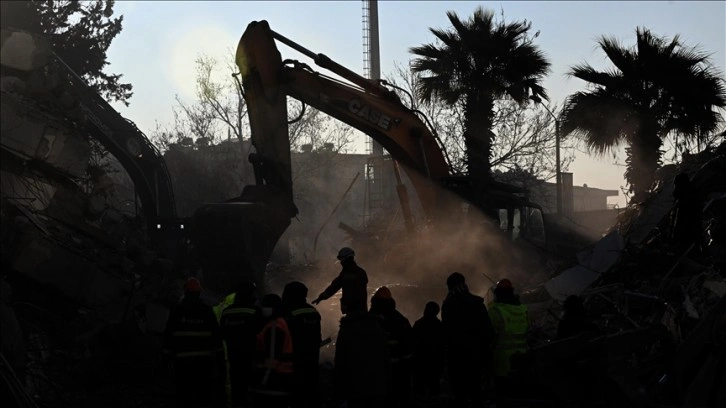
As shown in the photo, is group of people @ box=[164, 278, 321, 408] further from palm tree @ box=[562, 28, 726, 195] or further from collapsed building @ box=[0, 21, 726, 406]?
palm tree @ box=[562, 28, 726, 195]

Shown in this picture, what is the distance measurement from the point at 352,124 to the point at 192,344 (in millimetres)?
9995

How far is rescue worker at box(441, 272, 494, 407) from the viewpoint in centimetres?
1149

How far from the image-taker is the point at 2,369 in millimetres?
10375

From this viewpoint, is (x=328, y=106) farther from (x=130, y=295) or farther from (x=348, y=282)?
(x=348, y=282)

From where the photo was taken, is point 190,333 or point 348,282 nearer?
point 190,333

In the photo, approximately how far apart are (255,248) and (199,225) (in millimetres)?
1036

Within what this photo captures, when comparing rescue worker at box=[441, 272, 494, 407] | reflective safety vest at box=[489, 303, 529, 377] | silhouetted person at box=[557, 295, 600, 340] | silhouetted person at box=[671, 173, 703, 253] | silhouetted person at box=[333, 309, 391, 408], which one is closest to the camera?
silhouetted person at box=[333, 309, 391, 408]

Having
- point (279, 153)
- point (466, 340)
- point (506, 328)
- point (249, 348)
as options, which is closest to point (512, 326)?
point (506, 328)

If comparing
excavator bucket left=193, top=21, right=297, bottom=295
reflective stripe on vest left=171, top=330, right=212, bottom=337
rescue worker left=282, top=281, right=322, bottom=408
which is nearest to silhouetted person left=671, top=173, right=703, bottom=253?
excavator bucket left=193, top=21, right=297, bottom=295

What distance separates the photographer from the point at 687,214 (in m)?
16.2

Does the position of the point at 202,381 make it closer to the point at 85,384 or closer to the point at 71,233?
the point at 85,384

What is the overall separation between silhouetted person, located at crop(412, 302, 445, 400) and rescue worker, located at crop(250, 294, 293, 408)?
2.86 meters

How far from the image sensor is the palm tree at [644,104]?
74.2ft

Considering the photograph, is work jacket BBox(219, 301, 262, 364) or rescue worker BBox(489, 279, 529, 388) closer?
work jacket BBox(219, 301, 262, 364)
